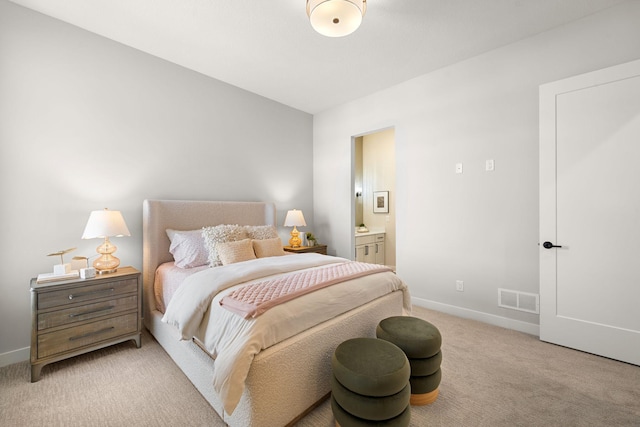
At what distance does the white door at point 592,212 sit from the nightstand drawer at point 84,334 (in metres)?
3.77

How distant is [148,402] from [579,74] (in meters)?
4.30

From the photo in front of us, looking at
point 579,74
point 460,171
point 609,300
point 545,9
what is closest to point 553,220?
point 609,300

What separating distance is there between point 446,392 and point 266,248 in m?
2.01

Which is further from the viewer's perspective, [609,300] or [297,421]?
[609,300]

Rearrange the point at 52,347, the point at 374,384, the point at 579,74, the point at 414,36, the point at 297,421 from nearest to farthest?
the point at 374,384, the point at 297,421, the point at 52,347, the point at 579,74, the point at 414,36

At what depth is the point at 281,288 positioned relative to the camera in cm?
183

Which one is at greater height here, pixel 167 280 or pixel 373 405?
pixel 167 280

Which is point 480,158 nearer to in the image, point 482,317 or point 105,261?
point 482,317

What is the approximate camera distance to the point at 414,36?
2.69 meters

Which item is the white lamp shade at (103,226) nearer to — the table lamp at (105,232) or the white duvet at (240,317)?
the table lamp at (105,232)

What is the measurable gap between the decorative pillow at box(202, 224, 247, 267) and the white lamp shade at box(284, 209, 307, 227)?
107 centimetres

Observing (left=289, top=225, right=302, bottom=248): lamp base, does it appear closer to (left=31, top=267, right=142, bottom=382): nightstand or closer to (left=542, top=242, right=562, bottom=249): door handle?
(left=31, top=267, right=142, bottom=382): nightstand

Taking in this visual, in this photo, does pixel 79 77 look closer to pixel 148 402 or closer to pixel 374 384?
pixel 148 402

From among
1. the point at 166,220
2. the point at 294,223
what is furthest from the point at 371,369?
the point at 294,223
